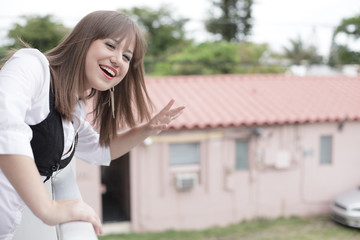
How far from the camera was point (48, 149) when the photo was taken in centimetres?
91

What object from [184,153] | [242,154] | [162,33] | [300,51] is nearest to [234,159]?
[242,154]

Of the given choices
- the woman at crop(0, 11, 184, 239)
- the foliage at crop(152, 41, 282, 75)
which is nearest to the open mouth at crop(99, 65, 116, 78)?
the woman at crop(0, 11, 184, 239)

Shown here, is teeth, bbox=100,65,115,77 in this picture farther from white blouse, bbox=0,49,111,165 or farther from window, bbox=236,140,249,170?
window, bbox=236,140,249,170

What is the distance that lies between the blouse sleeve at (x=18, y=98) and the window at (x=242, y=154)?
21.4 ft

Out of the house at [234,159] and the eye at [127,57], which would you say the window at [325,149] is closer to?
the house at [234,159]

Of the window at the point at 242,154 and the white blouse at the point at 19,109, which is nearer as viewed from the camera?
the white blouse at the point at 19,109

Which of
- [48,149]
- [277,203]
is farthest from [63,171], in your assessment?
[277,203]

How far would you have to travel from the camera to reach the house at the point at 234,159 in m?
6.68

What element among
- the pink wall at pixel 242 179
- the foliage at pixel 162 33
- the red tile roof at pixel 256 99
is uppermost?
the foliage at pixel 162 33

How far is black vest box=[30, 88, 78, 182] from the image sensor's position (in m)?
0.88

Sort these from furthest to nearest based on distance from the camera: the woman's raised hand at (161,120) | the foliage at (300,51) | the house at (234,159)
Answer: the foliage at (300,51), the house at (234,159), the woman's raised hand at (161,120)

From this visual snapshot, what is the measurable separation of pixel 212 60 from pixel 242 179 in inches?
309

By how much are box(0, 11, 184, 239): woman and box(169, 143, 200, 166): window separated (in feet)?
17.8

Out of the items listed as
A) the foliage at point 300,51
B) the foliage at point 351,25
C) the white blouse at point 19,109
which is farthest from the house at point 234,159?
the foliage at point 300,51
